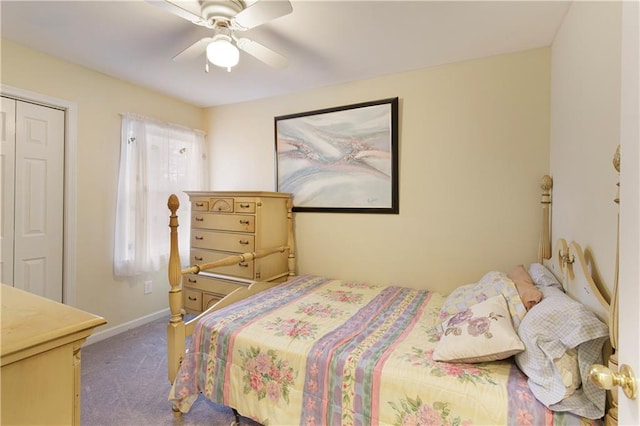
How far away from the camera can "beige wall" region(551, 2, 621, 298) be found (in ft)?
3.82

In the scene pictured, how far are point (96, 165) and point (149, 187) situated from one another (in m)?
0.47

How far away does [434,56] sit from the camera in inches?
91.7

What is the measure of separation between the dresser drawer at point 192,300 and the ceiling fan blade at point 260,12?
231cm

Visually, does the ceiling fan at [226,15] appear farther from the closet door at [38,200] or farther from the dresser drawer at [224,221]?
the closet door at [38,200]

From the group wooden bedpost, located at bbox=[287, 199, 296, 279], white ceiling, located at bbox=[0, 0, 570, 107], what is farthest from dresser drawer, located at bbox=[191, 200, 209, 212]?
white ceiling, located at bbox=[0, 0, 570, 107]

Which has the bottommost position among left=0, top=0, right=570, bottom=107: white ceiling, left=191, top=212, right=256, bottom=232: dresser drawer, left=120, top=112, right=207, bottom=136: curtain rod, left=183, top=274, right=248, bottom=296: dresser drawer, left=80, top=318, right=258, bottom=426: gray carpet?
left=80, top=318, right=258, bottom=426: gray carpet

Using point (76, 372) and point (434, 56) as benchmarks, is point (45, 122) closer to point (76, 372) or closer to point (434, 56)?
point (76, 372)

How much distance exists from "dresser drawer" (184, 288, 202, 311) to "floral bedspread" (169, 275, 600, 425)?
996 mm

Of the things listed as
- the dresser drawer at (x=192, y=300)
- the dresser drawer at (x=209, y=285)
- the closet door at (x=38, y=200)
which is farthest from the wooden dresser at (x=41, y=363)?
the dresser drawer at (x=192, y=300)

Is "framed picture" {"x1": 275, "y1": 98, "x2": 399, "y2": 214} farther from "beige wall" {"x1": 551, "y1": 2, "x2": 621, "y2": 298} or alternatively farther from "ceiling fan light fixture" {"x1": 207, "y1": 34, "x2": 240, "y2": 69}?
"ceiling fan light fixture" {"x1": 207, "y1": 34, "x2": 240, "y2": 69}

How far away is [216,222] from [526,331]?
96.2 inches

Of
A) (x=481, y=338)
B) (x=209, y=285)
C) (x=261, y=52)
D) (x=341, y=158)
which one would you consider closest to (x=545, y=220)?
(x=481, y=338)

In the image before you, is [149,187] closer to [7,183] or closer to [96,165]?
[96,165]

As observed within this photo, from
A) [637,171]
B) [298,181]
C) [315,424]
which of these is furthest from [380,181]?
[637,171]
